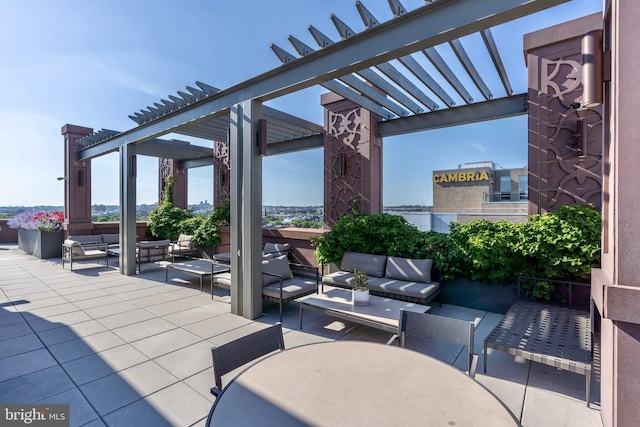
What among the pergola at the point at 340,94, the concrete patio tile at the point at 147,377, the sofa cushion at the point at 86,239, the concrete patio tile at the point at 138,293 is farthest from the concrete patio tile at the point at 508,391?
the sofa cushion at the point at 86,239

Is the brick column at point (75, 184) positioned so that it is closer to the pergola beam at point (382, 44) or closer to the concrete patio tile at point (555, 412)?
the pergola beam at point (382, 44)

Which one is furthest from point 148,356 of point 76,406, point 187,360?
point 76,406

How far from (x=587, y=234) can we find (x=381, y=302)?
2.84 meters

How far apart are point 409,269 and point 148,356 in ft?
13.1

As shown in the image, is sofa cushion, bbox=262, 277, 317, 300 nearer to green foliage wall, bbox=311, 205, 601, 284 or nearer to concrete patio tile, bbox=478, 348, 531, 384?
green foliage wall, bbox=311, 205, 601, 284

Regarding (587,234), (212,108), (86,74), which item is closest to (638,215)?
(587,234)

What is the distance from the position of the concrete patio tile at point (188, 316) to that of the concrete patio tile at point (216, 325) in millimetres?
138

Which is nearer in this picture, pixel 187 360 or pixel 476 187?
pixel 187 360

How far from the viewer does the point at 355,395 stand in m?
1.46

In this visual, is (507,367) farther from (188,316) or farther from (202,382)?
(188,316)

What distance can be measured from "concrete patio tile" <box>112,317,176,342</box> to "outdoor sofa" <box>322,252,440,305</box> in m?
2.67

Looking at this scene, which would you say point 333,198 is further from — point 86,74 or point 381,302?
point 86,74

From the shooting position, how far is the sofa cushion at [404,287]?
457cm

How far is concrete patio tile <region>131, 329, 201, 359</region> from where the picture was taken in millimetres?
3416
